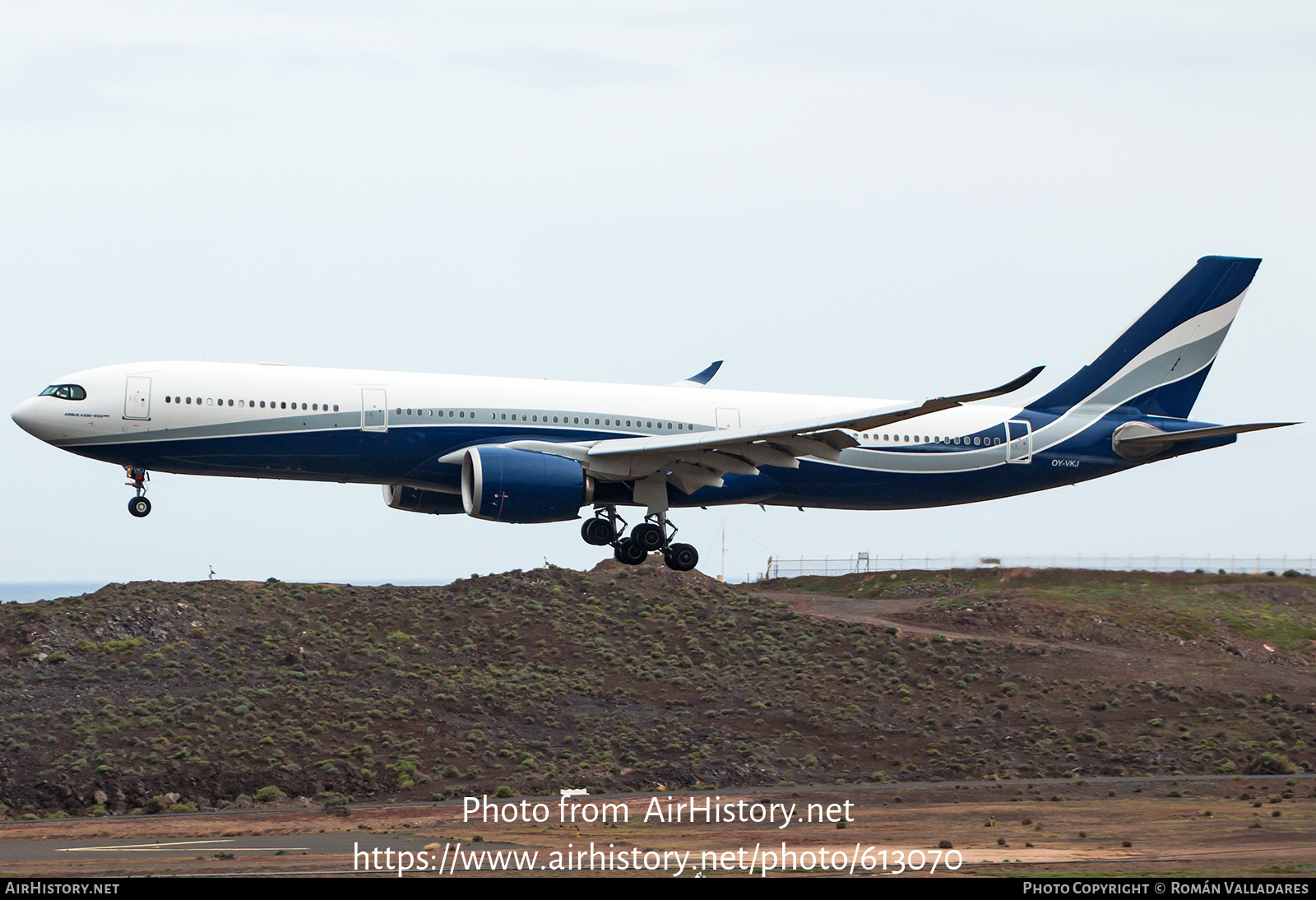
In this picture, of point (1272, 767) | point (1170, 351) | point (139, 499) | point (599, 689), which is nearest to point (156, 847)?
point (139, 499)

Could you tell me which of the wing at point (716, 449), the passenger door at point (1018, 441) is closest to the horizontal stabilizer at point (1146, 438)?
the passenger door at point (1018, 441)

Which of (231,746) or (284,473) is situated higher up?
(284,473)

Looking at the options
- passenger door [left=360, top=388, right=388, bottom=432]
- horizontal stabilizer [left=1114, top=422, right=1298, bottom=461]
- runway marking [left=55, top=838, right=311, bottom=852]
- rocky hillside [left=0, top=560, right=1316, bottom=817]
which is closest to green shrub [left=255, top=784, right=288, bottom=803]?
rocky hillside [left=0, top=560, right=1316, bottom=817]

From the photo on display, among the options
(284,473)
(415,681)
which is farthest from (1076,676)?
(284,473)

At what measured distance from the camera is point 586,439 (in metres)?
40.2

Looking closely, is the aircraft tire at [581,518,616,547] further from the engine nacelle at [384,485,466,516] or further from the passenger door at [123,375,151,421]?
the passenger door at [123,375,151,421]

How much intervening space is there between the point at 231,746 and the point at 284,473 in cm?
2530

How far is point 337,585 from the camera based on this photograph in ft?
259

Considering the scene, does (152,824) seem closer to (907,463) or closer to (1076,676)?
(907,463)

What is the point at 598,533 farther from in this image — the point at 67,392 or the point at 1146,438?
the point at 1146,438

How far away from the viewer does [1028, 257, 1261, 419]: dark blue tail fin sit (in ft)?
153

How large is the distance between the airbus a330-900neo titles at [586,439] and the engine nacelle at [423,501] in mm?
58

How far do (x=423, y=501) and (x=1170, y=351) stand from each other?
76.8 ft

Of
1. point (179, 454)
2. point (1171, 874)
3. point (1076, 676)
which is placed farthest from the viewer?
point (1076, 676)
